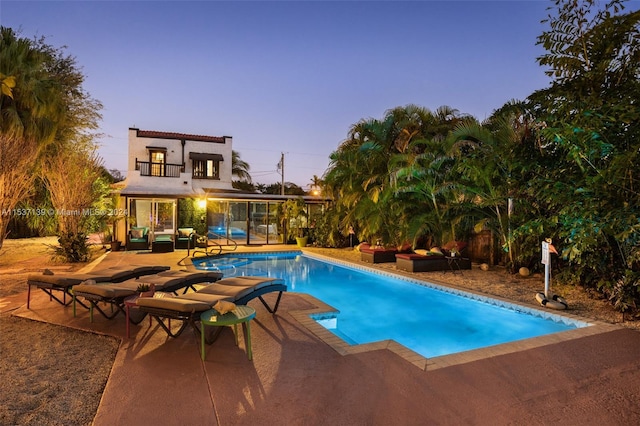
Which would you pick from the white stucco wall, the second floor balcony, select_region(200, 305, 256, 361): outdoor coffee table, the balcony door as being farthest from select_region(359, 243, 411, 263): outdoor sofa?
the balcony door

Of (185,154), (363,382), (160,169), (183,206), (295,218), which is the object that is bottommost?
(363,382)

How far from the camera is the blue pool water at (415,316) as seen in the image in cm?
574

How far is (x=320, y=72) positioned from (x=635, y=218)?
14.7m

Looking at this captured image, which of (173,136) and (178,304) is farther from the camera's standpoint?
(173,136)

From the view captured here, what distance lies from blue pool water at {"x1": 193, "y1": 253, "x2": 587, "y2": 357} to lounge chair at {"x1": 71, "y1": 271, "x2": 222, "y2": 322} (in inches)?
77.6

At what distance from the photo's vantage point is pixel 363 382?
128 inches

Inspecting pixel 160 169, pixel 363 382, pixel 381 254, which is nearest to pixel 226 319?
pixel 363 382

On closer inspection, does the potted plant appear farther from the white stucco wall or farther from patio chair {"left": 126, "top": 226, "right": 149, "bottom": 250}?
patio chair {"left": 126, "top": 226, "right": 149, "bottom": 250}

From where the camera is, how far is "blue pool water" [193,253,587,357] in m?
5.74

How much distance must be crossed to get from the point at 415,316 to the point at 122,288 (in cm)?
483

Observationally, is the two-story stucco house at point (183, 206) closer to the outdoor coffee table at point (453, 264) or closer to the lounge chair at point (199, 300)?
the outdoor coffee table at point (453, 264)

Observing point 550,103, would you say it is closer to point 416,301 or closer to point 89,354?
point 416,301

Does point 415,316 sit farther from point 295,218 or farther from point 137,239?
point 137,239

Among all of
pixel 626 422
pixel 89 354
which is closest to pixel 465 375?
pixel 626 422
